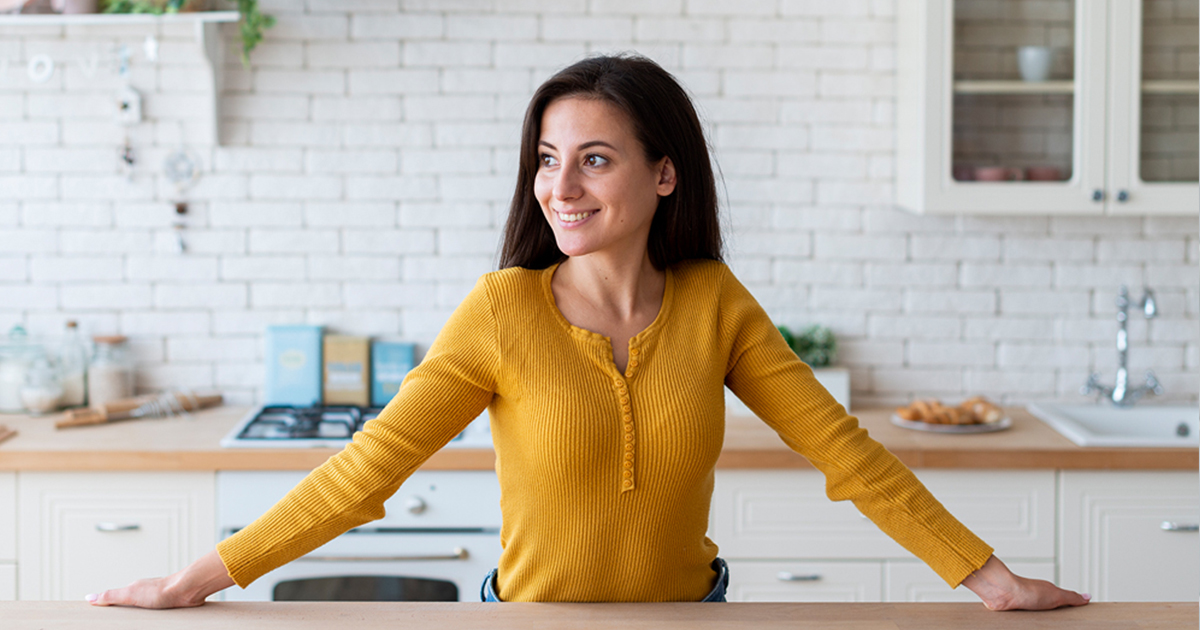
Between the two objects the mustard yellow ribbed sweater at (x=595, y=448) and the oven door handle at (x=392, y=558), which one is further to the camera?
the oven door handle at (x=392, y=558)

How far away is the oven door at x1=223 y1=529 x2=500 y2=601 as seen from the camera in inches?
106

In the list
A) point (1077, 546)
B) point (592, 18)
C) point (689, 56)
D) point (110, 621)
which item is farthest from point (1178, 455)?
point (110, 621)

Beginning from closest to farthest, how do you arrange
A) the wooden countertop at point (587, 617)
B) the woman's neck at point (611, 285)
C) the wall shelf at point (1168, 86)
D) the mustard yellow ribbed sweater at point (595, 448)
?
the wooden countertop at point (587, 617) < the mustard yellow ribbed sweater at point (595, 448) < the woman's neck at point (611, 285) < the wall shelf at point (1168, 86)

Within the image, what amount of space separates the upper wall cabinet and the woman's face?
1593 mm

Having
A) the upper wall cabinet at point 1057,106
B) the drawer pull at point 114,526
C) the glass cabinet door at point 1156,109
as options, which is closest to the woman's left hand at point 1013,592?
the upper wall cabinet at point 1057,106

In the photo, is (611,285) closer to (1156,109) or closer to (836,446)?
(836,446)

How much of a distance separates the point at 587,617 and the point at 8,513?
1895 millimetres

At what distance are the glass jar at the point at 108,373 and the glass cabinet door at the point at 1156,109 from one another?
2867 mm

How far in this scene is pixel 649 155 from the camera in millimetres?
1582

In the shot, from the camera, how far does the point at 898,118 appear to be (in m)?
3.20

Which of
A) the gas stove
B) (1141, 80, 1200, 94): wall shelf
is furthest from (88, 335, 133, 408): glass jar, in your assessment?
(1141, 80, 1200, 94): wall shelf

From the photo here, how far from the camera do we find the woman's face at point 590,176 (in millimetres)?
1537

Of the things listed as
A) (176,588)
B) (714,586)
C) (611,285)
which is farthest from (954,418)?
(176,588)

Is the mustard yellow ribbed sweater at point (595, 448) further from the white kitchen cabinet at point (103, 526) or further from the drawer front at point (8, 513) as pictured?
the drawer front at point (8, 513)
